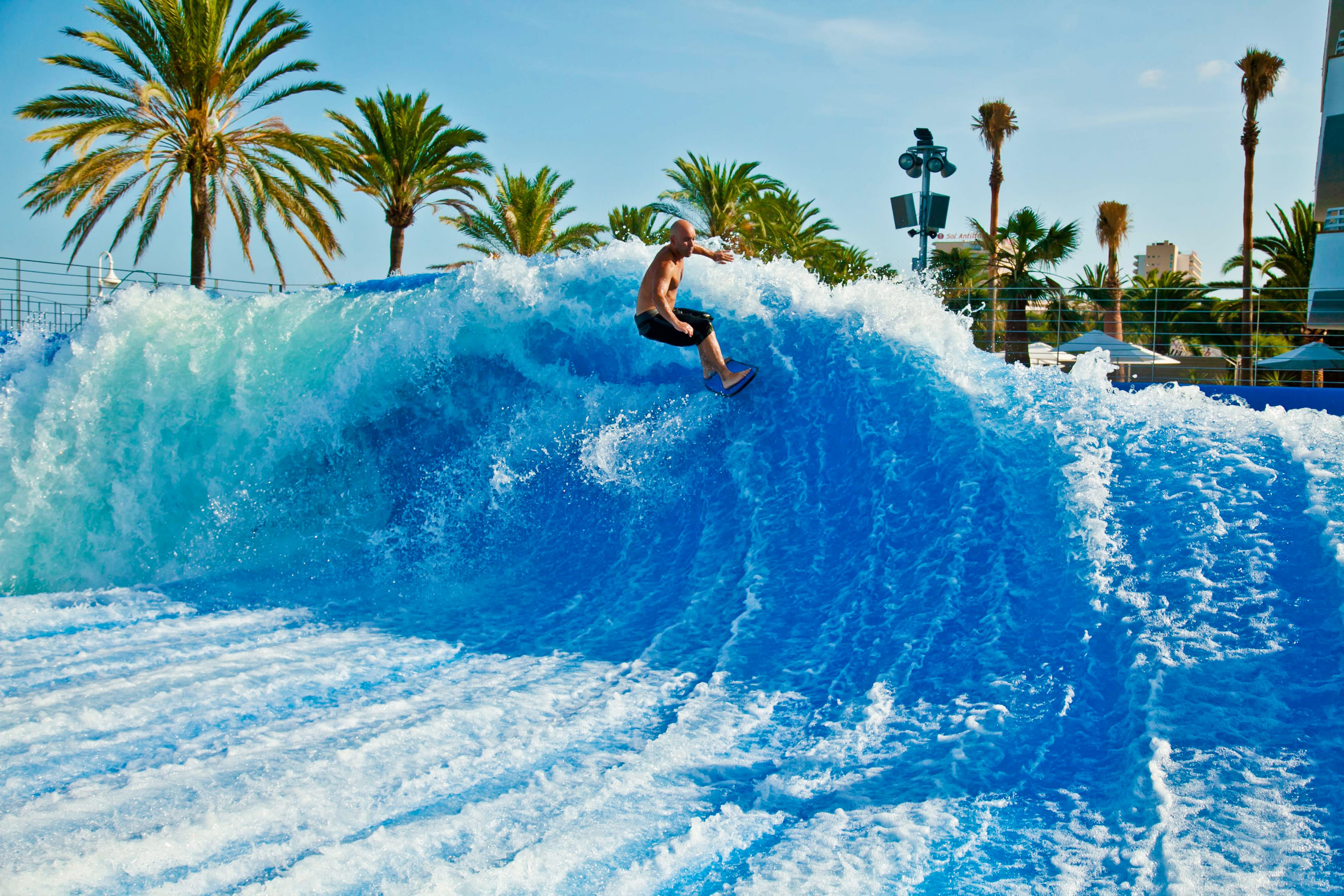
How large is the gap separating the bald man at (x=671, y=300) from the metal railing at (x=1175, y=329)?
2553 millimetres

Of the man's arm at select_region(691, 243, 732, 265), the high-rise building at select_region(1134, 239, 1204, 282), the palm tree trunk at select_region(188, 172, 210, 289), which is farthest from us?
the high-rise building at select_region(1134, 239, 1204, 282)

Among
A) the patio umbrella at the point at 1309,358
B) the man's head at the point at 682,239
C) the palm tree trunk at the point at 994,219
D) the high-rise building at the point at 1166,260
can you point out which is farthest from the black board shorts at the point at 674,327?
the high-rise building at the point at 1166,260

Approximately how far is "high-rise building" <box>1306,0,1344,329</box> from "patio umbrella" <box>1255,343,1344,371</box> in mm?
391

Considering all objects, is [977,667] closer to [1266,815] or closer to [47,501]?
[1266,815]

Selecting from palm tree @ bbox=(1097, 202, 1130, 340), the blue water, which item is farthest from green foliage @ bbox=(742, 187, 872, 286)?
the blue water

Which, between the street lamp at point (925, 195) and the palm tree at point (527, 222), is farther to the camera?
the palm tree at point (527, 222)

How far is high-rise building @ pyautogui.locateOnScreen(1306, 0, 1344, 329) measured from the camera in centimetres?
1436

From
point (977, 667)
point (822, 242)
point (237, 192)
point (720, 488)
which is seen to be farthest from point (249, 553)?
point (822, 242)

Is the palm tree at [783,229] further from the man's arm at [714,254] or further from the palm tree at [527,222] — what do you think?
the man's arm at [714,254]

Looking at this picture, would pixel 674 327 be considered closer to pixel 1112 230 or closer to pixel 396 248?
pixel 396 248

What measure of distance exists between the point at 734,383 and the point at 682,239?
1.34m

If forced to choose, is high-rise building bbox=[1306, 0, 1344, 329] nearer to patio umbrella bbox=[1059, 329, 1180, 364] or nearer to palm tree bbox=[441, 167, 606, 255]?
patio umbrella bbox=[1059, 329, 1180, 364]

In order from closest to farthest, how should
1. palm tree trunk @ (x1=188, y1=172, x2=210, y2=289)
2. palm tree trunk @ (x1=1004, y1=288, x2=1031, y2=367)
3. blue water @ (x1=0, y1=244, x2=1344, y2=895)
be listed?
blue water @ (x1=0, y1=244, x2=1344, y2=895) < palm tree trunk @ (x1=1004, y1=288, x2=1031, y2=367) < palm tree trunk @ (x1=188, y1=172, x2=210, y2=289)

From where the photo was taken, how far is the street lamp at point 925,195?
12.8 meters
